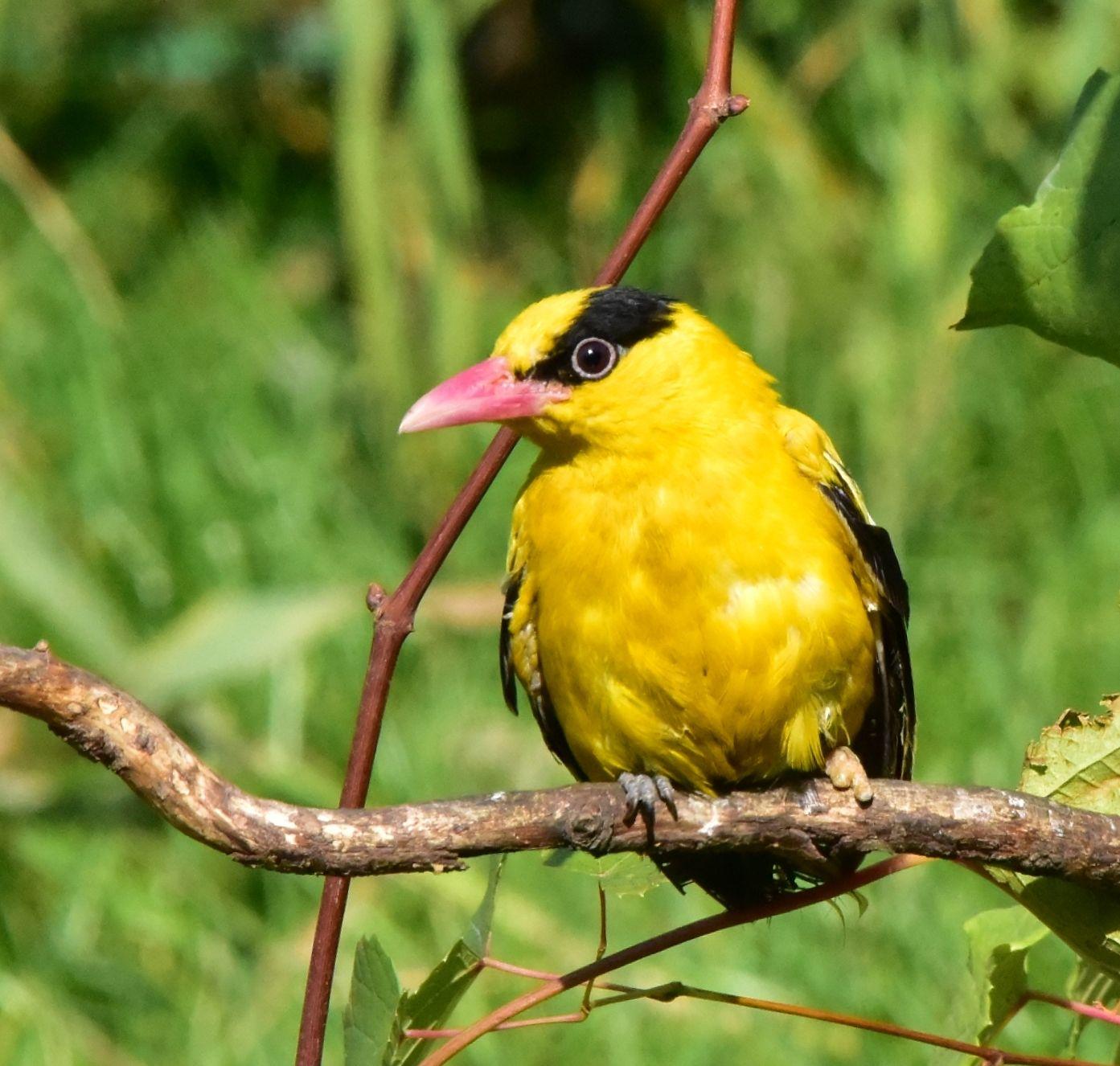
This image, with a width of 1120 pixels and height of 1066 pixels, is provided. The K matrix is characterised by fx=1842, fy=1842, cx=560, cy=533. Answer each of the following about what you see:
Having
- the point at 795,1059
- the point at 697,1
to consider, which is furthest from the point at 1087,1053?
the point at 697,1

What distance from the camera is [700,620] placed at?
2.68m

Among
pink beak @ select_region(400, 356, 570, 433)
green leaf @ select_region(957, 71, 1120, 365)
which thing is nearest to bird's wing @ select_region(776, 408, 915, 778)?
pink beak @ select_region(400, 356, 570, 433)

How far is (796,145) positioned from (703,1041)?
10.3ft

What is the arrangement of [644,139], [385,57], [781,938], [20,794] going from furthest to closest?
[644,139], [385,57], [20,794], [781,938]

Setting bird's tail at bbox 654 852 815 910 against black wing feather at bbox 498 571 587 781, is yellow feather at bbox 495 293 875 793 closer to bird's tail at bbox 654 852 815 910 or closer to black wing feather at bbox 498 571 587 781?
black wing feather at bbox 498 571 587 781

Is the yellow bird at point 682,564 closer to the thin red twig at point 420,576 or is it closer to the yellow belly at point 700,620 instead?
the yellow belly at point 700,620

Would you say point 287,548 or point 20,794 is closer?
point 20,794

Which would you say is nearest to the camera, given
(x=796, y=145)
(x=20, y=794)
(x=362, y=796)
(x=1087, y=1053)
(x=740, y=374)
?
(x=362, y=796)

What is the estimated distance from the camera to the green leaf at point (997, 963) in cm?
208

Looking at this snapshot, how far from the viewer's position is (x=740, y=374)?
3.03m

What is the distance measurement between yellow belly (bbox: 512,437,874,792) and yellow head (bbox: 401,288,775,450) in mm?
79

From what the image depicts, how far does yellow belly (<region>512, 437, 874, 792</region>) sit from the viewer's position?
2.68m

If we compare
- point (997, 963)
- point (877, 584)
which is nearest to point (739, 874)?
point (877, 584)

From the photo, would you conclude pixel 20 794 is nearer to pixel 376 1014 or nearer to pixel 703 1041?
pixel 703 1041
